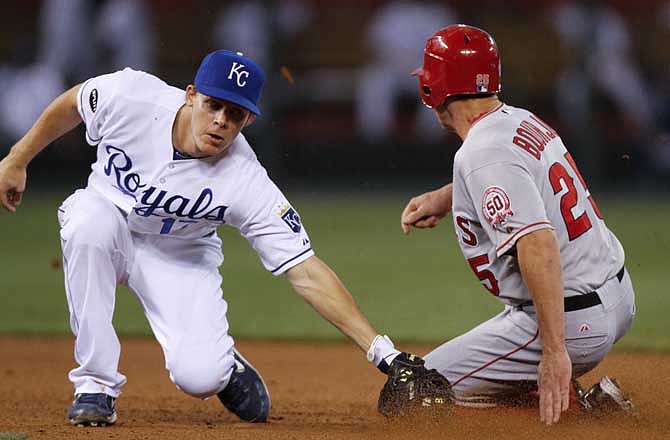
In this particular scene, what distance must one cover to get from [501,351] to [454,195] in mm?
775

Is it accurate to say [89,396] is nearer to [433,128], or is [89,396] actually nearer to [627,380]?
[627,380]

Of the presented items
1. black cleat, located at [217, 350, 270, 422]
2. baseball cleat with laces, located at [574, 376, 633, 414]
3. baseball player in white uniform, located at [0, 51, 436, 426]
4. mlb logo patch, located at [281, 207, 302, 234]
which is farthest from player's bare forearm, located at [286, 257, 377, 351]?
baseball cleat with laces, located at [574, 376, 633, 414]

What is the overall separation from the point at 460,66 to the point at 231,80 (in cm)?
97

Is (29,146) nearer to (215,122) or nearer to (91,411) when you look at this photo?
(215,122)

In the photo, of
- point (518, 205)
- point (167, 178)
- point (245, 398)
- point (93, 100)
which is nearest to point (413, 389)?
point (518, 205)

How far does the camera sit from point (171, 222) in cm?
515

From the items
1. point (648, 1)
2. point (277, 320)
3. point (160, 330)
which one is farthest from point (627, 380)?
point (648, 1)

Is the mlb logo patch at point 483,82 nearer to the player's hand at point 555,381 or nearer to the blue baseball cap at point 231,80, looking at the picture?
the blue baseball cap at point 231,80

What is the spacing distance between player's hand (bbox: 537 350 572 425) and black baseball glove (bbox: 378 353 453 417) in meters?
0.45

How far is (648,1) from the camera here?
61.6 feet

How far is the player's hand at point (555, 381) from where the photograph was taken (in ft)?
14.4

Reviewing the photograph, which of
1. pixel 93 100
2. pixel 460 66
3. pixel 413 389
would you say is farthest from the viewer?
pixel 93 100

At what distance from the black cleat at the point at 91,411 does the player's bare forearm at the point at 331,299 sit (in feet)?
3.23

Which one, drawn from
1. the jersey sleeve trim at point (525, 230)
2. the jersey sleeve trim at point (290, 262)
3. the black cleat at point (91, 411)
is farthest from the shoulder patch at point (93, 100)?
the jersey sleeve trim at point (525, 230)
